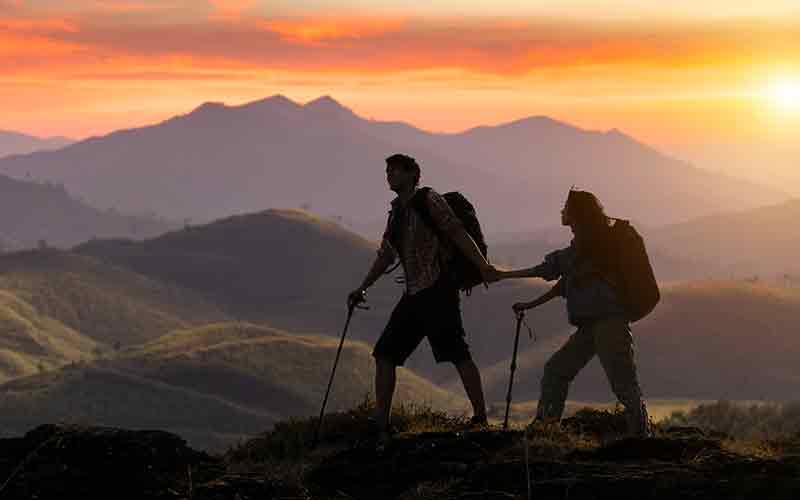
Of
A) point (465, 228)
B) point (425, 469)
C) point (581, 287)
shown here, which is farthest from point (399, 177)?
point (425, 469)

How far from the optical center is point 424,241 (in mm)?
8641

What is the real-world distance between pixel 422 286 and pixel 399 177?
82cm

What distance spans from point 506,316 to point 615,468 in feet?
611

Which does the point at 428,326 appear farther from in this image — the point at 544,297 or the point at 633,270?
the point at 633,270

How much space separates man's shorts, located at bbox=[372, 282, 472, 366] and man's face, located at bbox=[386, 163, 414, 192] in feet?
2.55

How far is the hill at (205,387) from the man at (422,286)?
97518 mm

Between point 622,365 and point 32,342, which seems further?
point 32,342

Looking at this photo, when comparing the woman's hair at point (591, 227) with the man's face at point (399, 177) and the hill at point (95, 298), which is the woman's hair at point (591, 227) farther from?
the hill at point (95, 298)

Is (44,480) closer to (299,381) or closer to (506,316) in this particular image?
(299,381)

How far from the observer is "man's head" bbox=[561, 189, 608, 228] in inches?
337

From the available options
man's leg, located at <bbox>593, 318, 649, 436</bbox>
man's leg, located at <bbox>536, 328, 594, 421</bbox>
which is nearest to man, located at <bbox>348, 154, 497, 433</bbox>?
man's leg, located at <bbox>536, 328, 594, 421</bbox>

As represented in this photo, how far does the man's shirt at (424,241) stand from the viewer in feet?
28.1

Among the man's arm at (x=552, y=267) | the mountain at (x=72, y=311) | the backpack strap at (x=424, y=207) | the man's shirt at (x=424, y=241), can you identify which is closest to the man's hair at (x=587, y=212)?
the man's arm at (x=552, y=267)

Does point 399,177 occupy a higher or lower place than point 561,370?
higher
